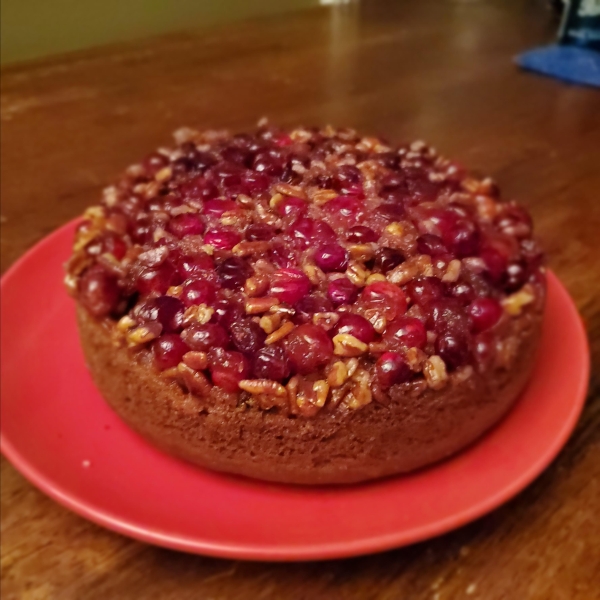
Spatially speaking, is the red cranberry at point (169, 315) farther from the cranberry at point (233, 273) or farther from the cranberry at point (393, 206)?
the cranberry at point (393, 206)

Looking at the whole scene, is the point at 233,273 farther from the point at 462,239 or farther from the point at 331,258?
the point at 462,239

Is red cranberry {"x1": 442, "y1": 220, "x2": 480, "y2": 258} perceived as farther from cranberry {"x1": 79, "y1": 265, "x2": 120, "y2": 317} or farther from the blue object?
the blue object

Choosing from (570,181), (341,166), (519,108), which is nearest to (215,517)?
(341,166)

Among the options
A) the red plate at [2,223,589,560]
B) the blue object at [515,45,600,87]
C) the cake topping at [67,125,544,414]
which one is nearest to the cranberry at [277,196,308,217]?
the cake topping at [67,125,544,414]

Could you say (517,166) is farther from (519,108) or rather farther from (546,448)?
(546,448)

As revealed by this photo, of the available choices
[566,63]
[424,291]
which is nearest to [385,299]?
[424,291]

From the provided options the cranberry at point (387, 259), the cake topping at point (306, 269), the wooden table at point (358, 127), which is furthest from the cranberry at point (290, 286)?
the wooden table at point (358, 127)
